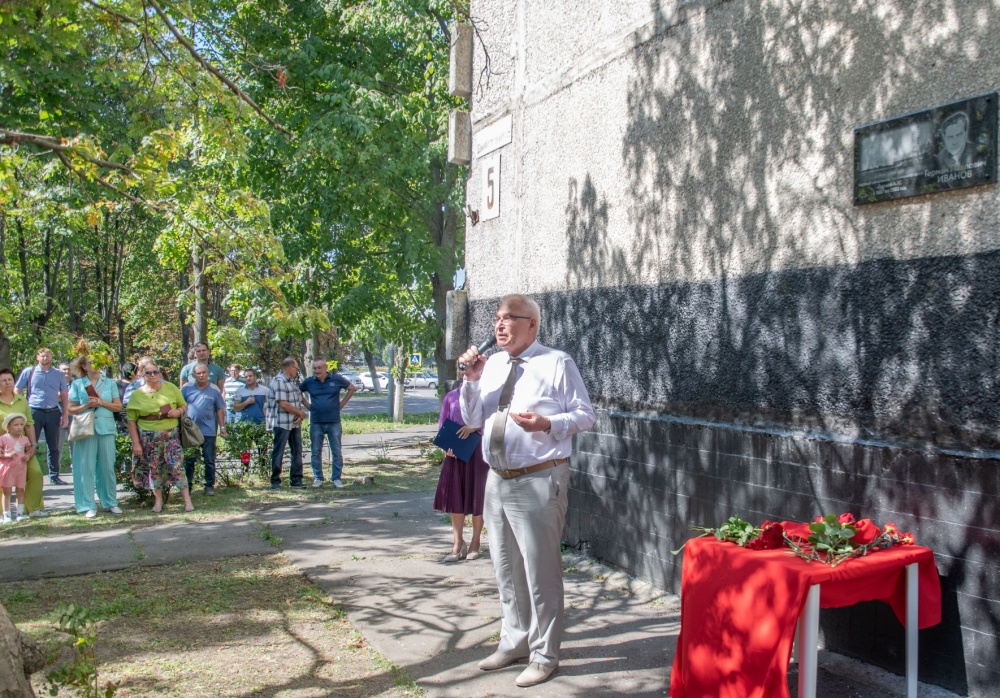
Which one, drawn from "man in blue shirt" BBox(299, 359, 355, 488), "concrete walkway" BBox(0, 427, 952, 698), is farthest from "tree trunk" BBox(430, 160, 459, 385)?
"concrete walkway" BBox(0, 427, 952, 698)

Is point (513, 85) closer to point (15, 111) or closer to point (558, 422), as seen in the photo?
point (558, 422)

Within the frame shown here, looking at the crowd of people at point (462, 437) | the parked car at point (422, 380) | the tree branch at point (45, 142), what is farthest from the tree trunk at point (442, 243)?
the parked car at point (422, 380)

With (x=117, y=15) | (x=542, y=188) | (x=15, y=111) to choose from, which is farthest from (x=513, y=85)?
(x=15, y=111)

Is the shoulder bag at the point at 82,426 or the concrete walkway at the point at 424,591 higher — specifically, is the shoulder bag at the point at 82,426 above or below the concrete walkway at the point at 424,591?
above

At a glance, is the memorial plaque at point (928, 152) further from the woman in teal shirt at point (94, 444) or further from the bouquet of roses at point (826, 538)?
the woman in teal shirt at point (94, 444)

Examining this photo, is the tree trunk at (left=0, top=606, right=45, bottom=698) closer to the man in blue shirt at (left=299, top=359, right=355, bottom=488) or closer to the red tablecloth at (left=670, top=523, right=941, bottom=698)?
the red tablecloth at (left=670, top=523, right=941, bottom=698)

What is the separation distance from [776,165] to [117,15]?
548cm

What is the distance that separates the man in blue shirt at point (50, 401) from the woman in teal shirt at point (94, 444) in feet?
8.66

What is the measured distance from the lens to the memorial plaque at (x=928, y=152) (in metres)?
4.10

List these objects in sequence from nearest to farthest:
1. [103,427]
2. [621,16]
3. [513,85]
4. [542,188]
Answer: [621,16], [542,188], [513,85], [103,427]

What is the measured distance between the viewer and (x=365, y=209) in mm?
15273

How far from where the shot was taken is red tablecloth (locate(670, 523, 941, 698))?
3.60 metres

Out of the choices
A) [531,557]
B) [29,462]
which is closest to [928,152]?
[531,557]

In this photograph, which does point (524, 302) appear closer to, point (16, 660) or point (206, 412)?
point (16, 660)
